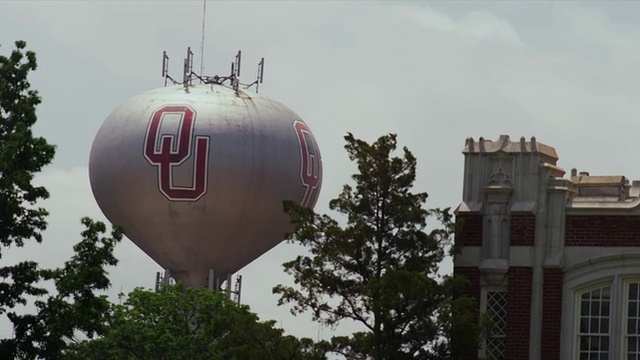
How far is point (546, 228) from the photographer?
44.8 meters

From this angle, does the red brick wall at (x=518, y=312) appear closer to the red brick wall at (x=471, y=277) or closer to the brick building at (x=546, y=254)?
the brick building at (x=546, y=254)

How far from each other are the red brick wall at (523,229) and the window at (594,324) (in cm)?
157

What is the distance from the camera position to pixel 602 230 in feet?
146

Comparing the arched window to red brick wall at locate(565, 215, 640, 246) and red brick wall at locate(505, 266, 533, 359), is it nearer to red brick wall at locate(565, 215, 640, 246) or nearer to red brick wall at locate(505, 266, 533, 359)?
red brick wall at locate(565, 215, 640, 246)

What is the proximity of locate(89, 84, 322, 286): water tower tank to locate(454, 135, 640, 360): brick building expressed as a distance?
36550 mm

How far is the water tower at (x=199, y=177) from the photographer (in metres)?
81.4

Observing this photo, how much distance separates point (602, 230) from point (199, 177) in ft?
126

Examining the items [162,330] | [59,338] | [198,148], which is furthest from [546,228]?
[198,148]

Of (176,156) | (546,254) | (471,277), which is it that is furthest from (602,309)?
(176,156)

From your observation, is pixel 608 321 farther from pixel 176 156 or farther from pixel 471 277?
pixel 176 156

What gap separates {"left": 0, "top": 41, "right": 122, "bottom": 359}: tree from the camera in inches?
1686

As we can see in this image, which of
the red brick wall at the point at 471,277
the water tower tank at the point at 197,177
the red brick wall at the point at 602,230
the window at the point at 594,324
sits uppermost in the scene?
the water tower tank at the point at 197,177

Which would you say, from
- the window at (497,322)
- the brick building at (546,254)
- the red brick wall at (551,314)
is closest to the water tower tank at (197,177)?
the brick building at (546,254)

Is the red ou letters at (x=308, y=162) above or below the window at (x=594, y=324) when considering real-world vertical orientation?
above
